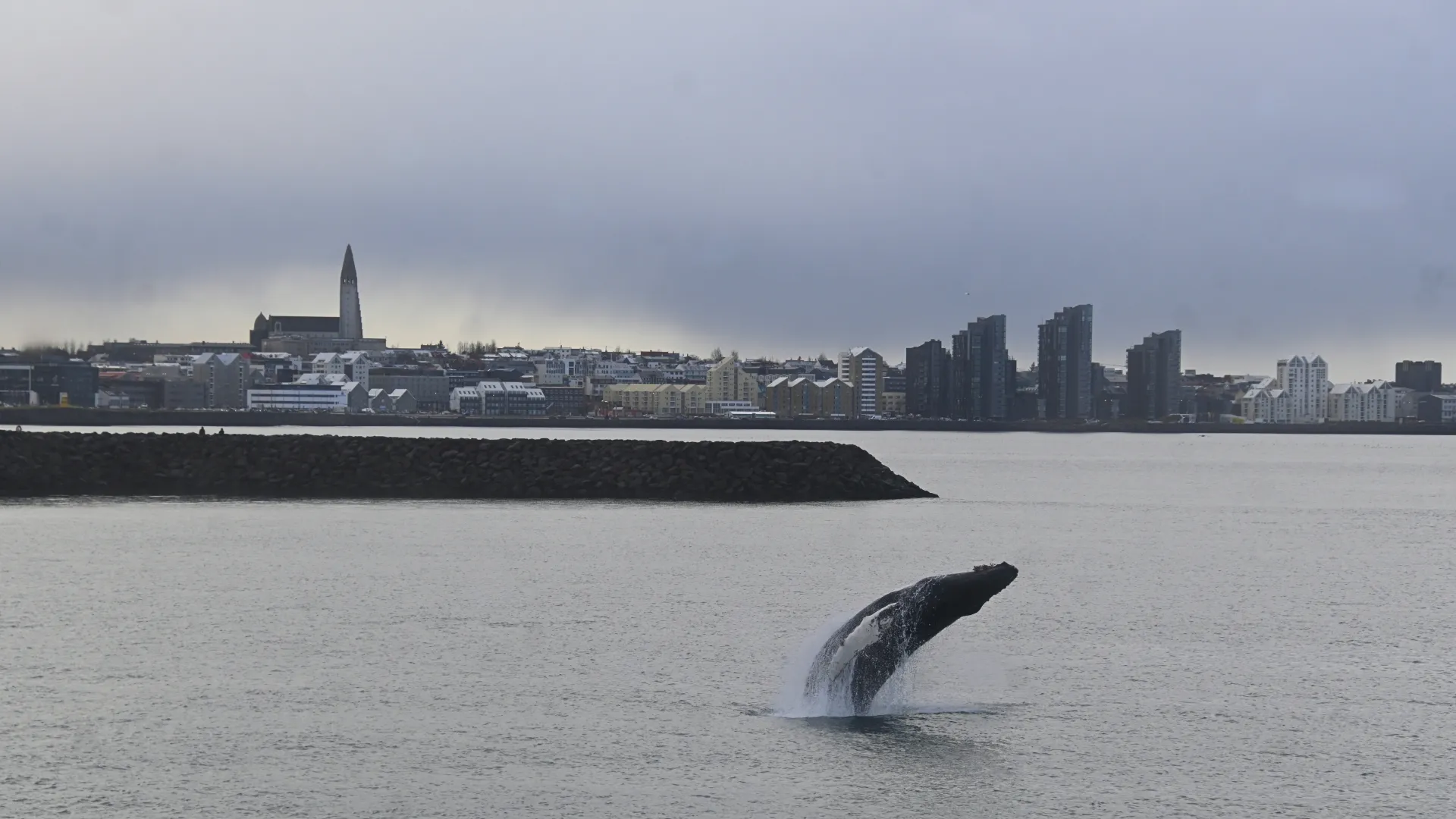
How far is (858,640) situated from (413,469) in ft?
149

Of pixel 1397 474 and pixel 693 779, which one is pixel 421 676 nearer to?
pixel 693 779

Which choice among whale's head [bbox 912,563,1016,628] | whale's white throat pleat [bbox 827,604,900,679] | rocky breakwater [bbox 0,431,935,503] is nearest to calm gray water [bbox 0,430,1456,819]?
whale's white throat pleat [bbox 827,604,900,679]

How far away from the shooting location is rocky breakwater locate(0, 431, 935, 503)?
60594 millimetres

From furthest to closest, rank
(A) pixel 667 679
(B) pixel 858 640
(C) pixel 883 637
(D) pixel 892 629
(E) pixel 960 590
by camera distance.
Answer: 1. (A) pixel 667 679
2. (B) pixel 858 640
3. (C) pixel 883 637
4. (D) pixel 892 629
5. (E) pixel 960 590

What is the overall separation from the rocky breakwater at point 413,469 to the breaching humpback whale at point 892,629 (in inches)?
1684

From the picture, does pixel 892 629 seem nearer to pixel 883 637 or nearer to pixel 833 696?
pixel 883 637

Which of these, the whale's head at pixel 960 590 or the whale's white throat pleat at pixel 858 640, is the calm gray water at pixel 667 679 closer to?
the whale's white throat pleat at pixel 858 640

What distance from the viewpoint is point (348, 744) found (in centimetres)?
1727

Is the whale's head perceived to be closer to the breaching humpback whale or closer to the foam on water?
the breaching humpback whale

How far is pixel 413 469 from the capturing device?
6278 cm

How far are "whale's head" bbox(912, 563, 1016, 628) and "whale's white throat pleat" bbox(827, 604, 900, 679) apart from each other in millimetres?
430

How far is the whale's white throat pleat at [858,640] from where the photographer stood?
18.7 m

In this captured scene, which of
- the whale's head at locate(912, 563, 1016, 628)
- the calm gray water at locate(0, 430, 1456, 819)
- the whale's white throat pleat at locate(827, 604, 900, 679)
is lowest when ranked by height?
the calm gray water at locate(0, 430, 1456, 819)

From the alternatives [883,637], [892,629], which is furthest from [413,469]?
[892,629]
